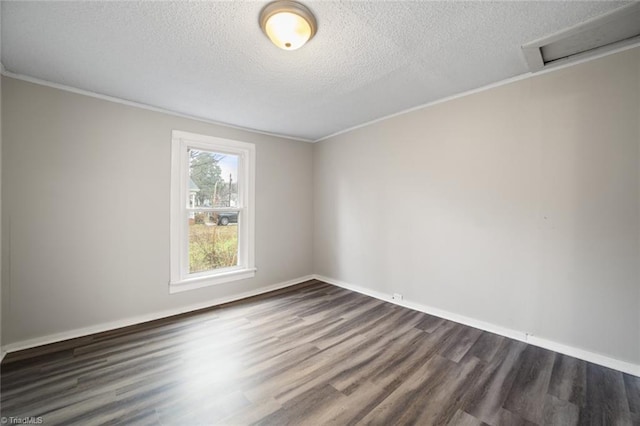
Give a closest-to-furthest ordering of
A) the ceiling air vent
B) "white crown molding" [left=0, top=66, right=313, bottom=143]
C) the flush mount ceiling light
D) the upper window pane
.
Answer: the flush mount ceiling light, the ceiling air vent, "white crown molding" [left=0, top=66, right=313, bottom=143], the upper window pane

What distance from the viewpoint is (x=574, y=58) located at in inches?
83.0

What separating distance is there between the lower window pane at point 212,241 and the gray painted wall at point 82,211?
1.08ft

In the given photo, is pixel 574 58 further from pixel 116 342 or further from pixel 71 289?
pixel 71 289

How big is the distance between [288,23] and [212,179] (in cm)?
247

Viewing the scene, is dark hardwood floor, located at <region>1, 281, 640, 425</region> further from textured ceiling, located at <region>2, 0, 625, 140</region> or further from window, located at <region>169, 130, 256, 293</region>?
textured ceiling, located at <region>2, 0, 625, 140</region>

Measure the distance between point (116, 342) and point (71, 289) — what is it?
71 centimetres

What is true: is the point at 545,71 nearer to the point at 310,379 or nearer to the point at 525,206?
the point at 525,206

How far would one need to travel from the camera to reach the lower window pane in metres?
3.35

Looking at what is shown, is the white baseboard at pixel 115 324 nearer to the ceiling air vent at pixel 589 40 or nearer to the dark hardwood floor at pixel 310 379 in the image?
the dark hardwood floor at pixel 310 379

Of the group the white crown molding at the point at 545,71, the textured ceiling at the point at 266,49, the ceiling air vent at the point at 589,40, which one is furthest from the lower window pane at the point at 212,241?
the ceiling air vent at the point at 589,40

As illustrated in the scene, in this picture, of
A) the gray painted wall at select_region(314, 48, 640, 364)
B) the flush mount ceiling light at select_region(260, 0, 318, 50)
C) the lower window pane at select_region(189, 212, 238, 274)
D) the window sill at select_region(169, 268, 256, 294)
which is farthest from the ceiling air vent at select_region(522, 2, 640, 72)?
the window sill at select_region(169, 268, 256, 294)

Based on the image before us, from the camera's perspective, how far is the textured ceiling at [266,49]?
5.11 ft

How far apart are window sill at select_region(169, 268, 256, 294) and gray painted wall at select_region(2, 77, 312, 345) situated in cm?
8

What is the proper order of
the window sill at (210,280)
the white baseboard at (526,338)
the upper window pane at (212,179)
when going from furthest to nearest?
the upper window pane at (212,179) < the window sill at (210,280) < the white baseboard at (526,338)
